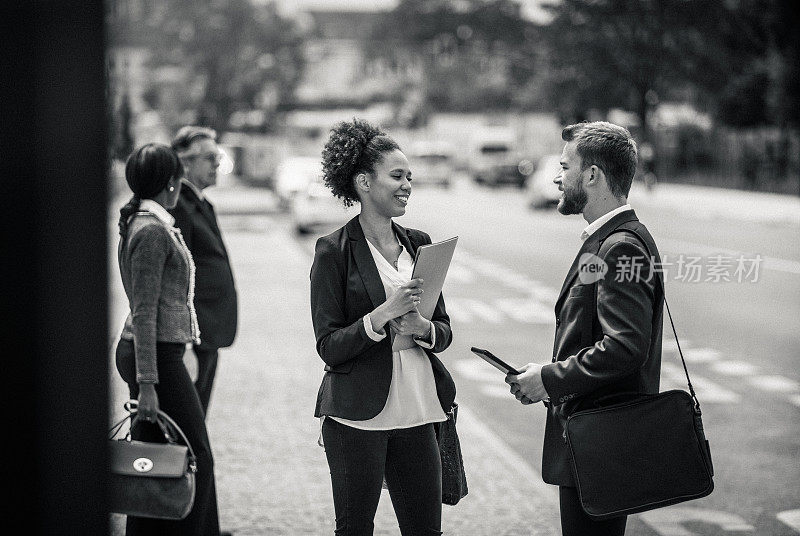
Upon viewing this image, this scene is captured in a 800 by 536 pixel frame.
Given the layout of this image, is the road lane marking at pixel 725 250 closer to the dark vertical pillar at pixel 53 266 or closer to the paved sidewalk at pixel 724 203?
the paved sidewalk at pixel 724 203

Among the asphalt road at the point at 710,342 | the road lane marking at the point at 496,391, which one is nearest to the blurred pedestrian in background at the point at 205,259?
the asphalt road at the point at 710,342

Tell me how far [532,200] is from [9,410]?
3046 cm

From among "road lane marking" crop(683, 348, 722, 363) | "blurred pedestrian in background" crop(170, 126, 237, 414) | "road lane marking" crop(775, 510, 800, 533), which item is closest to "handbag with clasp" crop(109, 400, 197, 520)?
"blurred pedestrian in background" crop(170, 126, 237, 414)

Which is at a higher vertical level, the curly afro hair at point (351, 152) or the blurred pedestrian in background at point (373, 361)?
the curly afro hair at point (351, 152)

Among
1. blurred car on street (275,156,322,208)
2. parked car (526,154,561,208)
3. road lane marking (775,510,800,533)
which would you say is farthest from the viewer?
parked car (526,154,561,208)

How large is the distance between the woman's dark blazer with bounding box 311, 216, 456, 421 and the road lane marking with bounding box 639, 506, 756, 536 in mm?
2118

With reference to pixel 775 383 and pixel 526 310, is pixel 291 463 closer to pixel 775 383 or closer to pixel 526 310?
pixel 775 383

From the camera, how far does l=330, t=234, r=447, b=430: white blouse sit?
3559mm

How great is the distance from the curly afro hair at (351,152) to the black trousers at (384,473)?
76 cm

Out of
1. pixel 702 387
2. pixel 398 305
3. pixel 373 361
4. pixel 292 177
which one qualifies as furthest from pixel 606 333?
pixel 292 177

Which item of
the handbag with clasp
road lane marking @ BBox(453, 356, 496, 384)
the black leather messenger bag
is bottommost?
road lane marking @ BBox(453, 356, 496, 384)

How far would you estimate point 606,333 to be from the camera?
10.4ft

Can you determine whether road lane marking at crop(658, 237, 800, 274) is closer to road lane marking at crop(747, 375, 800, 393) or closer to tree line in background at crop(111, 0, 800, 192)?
tree line in background at crop(111, 0, 800, 192)

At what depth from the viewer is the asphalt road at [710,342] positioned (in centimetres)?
546
